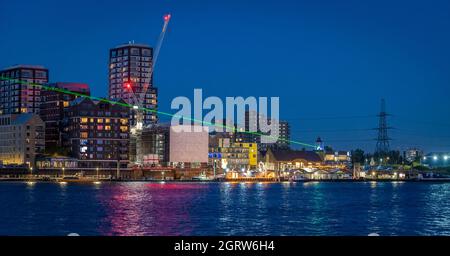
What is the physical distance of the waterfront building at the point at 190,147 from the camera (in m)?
162

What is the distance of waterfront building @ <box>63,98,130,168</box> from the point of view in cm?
14962

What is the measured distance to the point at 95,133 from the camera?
492ft

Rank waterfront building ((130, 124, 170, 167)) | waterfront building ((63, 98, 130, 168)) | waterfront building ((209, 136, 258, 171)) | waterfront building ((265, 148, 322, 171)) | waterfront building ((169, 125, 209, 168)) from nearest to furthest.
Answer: waterfront building ((63, 98, 130, 168)) → waterfront building ((169, 125, 209, 168)) → waterfront building ((130, 124, 170, 167)) → waterfront building ((209, 136, 258, 171)) → waterfront building ((265, 148, 322, 171))

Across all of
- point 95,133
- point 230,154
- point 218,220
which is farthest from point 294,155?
point 218,220

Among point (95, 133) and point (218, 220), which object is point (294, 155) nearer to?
point (95, 133)

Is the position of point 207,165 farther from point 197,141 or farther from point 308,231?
point 308,231

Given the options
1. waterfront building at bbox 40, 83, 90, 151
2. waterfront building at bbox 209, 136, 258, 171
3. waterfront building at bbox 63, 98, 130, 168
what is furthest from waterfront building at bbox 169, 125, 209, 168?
waterfront building at bbox 40, 83, 90, 151

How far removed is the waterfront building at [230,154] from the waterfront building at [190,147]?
6601 mm

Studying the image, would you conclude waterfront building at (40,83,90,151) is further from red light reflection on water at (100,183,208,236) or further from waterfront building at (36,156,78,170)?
red light reflection on water at (100,183,208,236)

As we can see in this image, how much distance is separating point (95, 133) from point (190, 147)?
23434 mm

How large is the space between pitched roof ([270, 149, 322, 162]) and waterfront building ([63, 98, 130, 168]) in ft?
160

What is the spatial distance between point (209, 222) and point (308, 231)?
815 centimetres

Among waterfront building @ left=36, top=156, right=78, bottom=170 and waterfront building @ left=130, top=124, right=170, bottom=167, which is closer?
waterfront building @ left=36, top=156, right=78, bottom=170

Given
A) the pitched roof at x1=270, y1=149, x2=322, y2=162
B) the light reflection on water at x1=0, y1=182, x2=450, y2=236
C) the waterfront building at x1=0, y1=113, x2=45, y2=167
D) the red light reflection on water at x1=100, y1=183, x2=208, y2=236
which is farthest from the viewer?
the pitched roof at x1=270, y1=149, x2=322, y2=162
